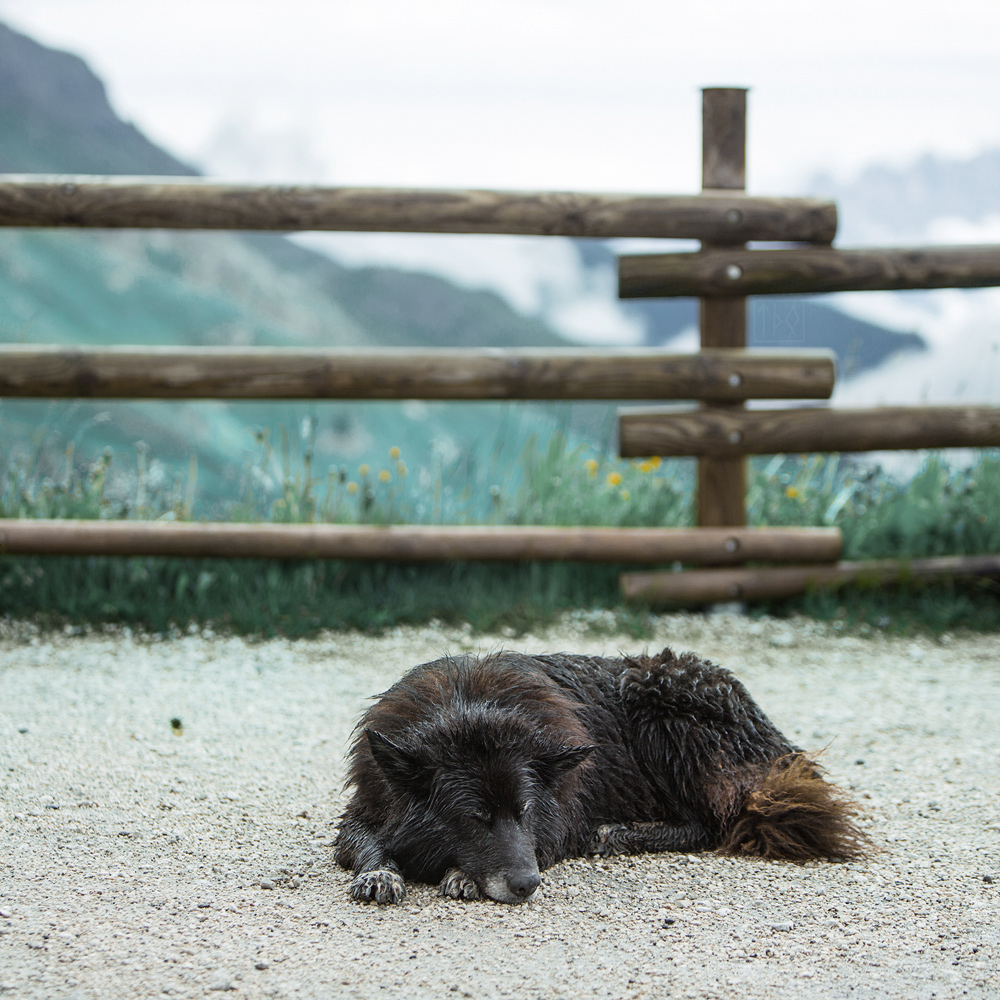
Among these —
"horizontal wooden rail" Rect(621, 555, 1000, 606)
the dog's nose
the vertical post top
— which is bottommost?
"horizontal wooden rail" Rect(621, 555, 1000, 606)

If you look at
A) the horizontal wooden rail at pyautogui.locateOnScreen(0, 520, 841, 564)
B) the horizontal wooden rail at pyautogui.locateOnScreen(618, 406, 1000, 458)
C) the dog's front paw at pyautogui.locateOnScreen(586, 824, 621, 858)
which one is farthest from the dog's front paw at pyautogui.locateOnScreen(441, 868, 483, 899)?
the horizontal wooden rail at pyautogui.locateOnScreen(618, 406, 1000, 458)

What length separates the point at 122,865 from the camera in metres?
2.82

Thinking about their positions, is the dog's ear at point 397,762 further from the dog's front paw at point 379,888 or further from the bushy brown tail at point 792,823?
the bushy brown tail at point 792,823

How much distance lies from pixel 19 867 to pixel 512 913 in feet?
4.17

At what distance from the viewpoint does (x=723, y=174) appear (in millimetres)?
5773

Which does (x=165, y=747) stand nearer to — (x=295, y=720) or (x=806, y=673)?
(x=295, y=720)

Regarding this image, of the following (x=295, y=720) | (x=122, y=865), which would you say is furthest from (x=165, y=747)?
(x=122, y=865)

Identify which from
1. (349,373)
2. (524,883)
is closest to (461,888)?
(524,883)

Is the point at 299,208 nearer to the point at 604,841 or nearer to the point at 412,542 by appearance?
the point at 412,542

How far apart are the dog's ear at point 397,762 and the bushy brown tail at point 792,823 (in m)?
0.91

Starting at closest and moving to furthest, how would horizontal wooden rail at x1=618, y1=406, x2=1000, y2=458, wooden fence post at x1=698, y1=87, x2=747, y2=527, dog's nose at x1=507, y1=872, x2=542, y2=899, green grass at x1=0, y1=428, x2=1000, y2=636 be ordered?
dog's nose at x1=507, y1=872, x2=542, y2=899, green grass at x1=0, y1=428, x2=1000, y2=636, horizontal wooden rail at x1=618, y1=406, x2=1000, y2=458, wooden fence post at x1=698, y1=87, x2=747, y2=527

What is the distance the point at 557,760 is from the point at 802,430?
3.54m

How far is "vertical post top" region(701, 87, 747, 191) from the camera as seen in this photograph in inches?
228

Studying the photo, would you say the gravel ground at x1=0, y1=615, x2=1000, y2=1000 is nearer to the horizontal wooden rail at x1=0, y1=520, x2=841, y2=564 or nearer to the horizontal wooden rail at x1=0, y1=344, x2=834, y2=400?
the horizontal wooden rail at x1=0, y1=520, x2=841, y2=564
